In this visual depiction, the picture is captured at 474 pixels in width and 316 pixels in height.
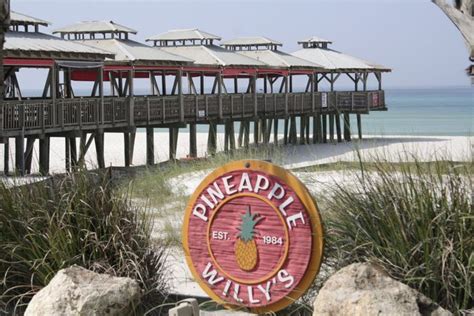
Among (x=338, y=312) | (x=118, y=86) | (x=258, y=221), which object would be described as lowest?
(x=338, y=312)

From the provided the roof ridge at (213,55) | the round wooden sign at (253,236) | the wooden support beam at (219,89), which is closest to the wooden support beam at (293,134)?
the roof ridge at (213,55)

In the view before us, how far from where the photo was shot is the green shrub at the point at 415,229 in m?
5.08

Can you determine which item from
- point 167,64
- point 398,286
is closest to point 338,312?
point 398,286

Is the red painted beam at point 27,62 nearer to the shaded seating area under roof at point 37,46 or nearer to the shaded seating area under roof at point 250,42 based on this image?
the shaded seating area under roof at point 37,46

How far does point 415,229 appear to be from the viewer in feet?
17.1

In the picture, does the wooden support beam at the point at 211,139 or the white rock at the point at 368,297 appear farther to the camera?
the wooden support beam at the point at 211,139

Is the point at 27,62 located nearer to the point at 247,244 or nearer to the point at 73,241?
the point at 73,241

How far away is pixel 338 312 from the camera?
4.67 metres

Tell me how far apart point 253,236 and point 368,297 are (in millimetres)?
1177

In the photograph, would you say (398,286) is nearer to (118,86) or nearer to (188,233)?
(188,233)

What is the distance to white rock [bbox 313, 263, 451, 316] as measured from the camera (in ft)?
15.0

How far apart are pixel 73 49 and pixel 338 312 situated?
16644 mm

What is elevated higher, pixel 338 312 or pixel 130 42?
pixel 130 42

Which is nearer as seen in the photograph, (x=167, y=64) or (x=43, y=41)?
(x=43, y=41)
